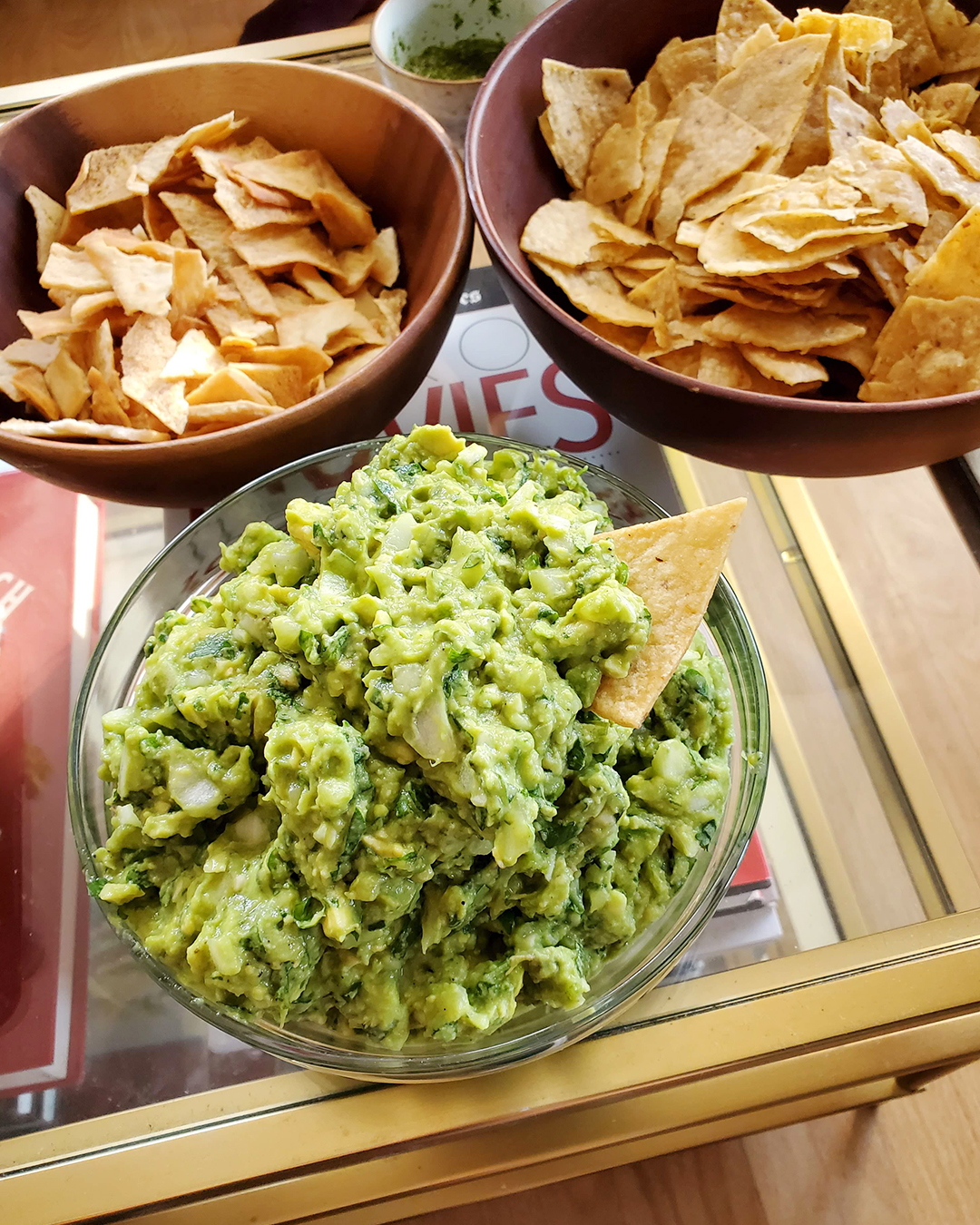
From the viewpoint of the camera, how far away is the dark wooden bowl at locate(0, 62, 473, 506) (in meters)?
0.99

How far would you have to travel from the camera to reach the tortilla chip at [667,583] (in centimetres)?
77

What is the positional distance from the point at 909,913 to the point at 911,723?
0.26 metres

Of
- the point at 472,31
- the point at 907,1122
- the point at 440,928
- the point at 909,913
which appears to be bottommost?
the point at 907,1122

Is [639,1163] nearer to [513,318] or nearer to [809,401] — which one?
[809,401]

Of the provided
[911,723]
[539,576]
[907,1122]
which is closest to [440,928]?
[539,576]

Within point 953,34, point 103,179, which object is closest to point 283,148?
point 103,179

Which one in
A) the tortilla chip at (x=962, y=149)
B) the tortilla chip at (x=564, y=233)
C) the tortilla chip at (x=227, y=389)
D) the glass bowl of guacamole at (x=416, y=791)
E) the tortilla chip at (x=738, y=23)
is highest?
the tortilla chip at (x=738, y=23)

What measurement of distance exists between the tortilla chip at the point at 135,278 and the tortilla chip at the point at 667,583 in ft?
2.16

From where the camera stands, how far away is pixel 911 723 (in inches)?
45.0

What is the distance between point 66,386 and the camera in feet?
3.59

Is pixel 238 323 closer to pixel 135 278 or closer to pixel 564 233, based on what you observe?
pixel 135 278

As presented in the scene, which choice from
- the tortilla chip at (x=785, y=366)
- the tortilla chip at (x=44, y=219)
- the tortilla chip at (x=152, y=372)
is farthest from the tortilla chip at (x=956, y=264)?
the tortilla chip at (x=44, y=219)

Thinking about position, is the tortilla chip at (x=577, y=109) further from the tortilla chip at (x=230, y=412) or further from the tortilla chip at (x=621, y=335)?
the tortilla chip at (x=230, y=412)

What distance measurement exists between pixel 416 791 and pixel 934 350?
0.74m
